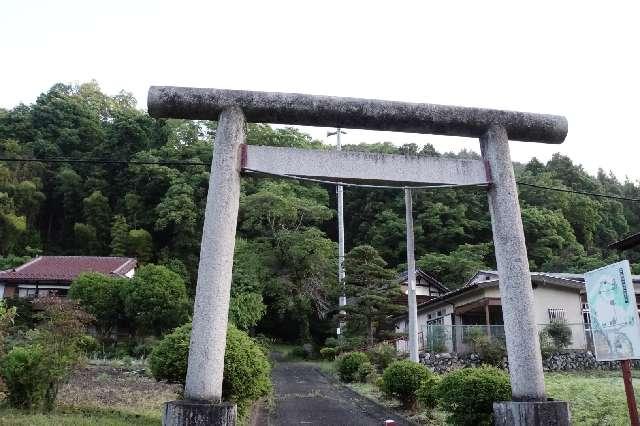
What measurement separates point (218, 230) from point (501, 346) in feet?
57.5

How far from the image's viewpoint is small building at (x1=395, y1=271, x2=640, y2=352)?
2205 centimetres

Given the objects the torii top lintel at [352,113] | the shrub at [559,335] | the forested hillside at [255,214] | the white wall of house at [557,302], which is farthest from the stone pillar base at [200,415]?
the white wall of house at [557,302]

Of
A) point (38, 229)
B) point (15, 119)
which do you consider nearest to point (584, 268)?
point (38, 229)

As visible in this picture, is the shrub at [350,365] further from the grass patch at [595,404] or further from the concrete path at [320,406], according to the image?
the grass patch at [595,404]

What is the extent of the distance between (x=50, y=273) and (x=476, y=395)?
1180 inches

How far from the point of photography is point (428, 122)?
726 cm

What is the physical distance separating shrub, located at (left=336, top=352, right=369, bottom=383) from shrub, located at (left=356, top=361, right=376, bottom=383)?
14 cm

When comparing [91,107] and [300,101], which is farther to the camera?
[91,107]

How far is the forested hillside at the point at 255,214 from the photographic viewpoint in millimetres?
32469

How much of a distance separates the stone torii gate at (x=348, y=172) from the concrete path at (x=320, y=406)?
16.8 ft

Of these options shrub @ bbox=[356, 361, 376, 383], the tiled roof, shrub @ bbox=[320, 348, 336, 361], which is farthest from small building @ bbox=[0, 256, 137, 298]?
shrub @ bbox=[356, 361, 376, 383]

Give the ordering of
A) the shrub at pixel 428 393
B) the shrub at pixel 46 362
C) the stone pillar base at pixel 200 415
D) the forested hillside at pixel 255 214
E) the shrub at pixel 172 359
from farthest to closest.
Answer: the forested hillside at pixel 255 214
the shrub at pixel 428 393
the shrub at pixel 46 362
the shrub at pixel 172 359
the stone pillar base at pixel 200 415

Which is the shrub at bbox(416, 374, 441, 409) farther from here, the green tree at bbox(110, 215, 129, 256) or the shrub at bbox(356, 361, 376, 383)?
the green tree at bbox(110, 215, 129, 256)

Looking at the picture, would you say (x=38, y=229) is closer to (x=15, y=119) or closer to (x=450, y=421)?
(x=15, y=119)
